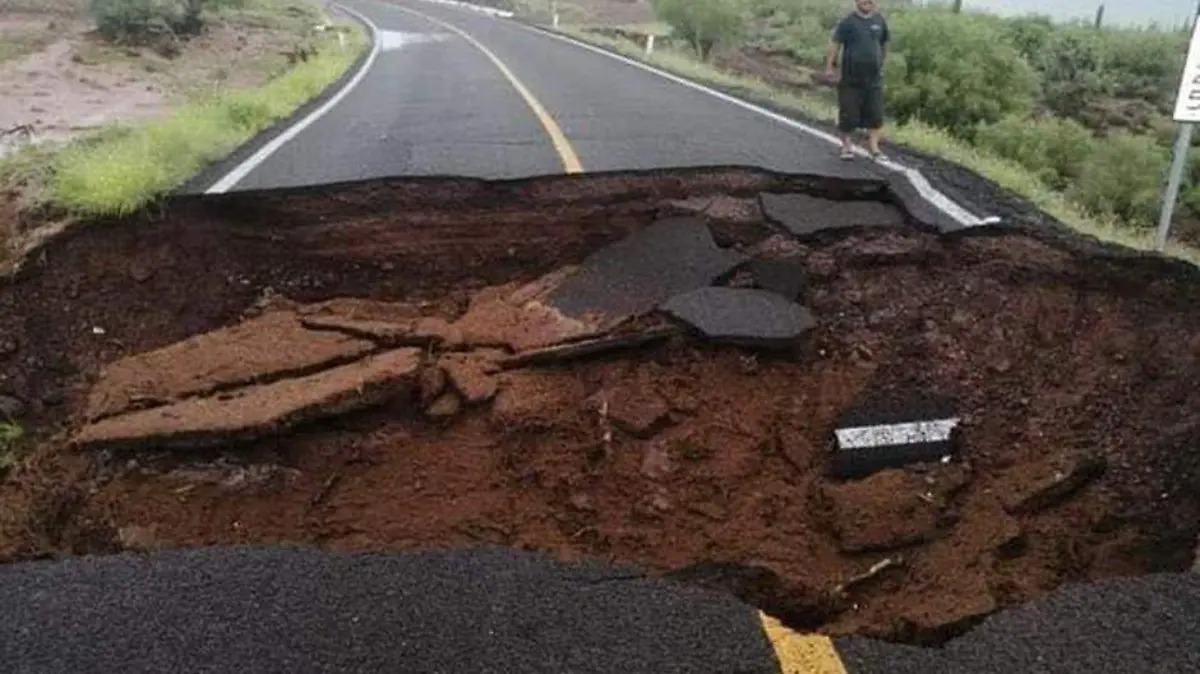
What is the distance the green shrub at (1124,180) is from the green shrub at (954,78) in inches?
85.9

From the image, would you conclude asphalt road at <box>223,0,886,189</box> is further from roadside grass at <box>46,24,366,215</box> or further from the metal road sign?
the metal road sign

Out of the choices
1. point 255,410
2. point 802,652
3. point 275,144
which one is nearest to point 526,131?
point 275,144

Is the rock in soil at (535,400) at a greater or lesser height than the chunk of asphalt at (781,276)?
lesser

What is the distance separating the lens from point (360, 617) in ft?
11.0

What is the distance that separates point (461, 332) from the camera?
17.7 ft

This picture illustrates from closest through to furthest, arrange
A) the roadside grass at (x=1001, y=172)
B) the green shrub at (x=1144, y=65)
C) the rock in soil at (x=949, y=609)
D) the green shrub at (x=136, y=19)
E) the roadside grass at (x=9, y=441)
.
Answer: the rock in soil at (x=949, y=609)
the roadside grass at (x=9, y=441)
the roadside grass at (x=1001, y=172)
the green shrub at (x=136, y=19)
the green shrub at (x=1144, y=65)

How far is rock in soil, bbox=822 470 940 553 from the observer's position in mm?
4074

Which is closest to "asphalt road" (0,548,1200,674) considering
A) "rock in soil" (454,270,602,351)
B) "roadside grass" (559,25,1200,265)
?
"rock in soil" (454,270,602,351)

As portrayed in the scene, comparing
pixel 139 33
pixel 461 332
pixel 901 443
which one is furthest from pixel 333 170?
pixel 139 33

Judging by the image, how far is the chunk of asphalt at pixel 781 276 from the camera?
573 centimetres

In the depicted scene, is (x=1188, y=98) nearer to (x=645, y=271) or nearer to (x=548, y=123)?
(x=645, y=271)

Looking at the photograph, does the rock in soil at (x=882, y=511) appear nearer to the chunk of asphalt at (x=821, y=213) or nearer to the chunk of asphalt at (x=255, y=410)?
the chunk of asphalt at (x=255, y=410)

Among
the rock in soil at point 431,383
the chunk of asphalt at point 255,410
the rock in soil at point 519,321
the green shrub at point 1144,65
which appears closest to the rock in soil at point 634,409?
the rock in soil at point 519,321

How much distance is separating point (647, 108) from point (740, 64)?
18613mm
